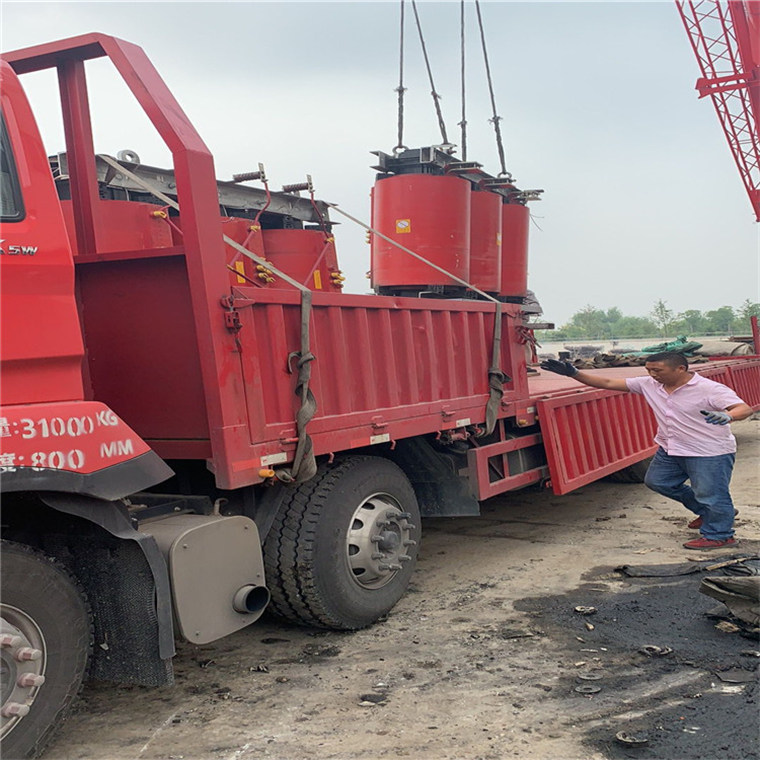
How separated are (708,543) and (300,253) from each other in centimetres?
379

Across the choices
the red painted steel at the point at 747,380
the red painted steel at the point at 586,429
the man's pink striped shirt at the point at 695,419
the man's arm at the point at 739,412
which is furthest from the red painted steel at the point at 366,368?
the red painted steel at the point at 747,380

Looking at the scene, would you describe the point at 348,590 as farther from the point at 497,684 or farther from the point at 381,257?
the point at 381,257

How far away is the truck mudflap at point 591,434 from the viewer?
18.5 ft

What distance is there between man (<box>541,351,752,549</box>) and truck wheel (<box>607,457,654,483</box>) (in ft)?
6.01

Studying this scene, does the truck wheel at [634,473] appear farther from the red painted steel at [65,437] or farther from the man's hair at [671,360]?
the red painted steel at [65,437]

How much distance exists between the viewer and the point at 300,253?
665 centimetres

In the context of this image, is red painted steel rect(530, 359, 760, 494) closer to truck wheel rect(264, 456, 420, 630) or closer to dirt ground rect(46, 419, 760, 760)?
dirt ground rect(46, 419, 760, 760)

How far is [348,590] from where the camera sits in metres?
3.98

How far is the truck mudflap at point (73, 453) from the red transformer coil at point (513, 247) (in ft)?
23.6

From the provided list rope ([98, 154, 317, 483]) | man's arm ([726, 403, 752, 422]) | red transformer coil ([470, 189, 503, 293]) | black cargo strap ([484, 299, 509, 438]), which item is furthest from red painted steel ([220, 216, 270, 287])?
man's arm ([726, 403, 752, 422])

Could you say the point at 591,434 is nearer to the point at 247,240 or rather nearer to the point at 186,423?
the point at 247,240

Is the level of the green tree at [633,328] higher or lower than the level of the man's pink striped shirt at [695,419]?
higher

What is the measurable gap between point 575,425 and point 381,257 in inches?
128

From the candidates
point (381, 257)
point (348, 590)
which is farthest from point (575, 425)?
point (381, 257)
